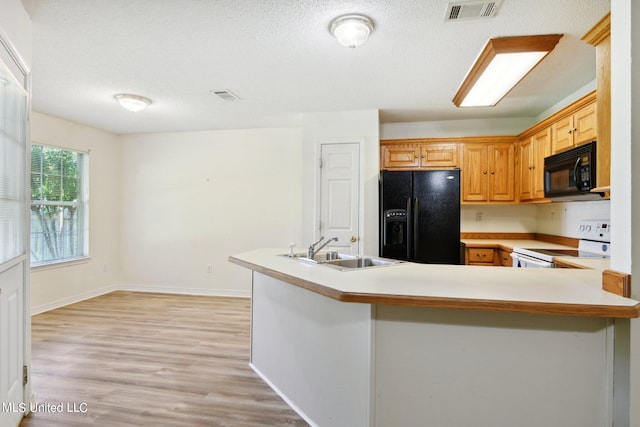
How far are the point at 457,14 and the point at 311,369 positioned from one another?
7.54 feet

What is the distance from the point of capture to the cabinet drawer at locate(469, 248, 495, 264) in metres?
3.91

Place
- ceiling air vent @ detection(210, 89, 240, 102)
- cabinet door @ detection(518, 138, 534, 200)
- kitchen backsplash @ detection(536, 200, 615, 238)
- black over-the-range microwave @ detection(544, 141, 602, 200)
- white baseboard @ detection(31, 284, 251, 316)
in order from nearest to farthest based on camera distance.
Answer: black over-the-range microwave @ detection(544, 141, 602, 200)
kitchen backsplash @ detection(536, 200, 615, 238)
ceiling air vent @ detection(210, 89, 240, 102)
cabinet door @ detection(518, 138, 534, 200)
white baseboard @ detection(31, 284, 251, 316)

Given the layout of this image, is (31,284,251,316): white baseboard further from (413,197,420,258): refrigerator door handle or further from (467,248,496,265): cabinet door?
(467,248,496,265): cabinet door

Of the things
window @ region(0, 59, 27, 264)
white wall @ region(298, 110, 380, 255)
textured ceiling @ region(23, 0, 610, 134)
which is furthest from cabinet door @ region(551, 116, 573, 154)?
window @ region(0, 59, 27, 264)

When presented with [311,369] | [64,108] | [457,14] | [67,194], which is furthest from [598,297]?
[67,194]

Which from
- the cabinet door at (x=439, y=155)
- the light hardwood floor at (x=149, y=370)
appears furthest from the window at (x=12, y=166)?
the cabinet door at (x=439, y=155)

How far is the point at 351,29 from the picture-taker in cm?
212

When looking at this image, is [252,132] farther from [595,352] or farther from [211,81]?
[595,352]

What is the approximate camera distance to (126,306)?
4359 mm

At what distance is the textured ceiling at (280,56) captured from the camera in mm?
2029

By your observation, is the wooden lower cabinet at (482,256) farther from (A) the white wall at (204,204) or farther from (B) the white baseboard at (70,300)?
(B) the white baseboard at (70,300)

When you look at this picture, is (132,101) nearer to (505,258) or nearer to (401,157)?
(401,157)

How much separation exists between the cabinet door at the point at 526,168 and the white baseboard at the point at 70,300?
589 cm

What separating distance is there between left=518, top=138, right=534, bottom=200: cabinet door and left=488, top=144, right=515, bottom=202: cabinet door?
0.10 meters
